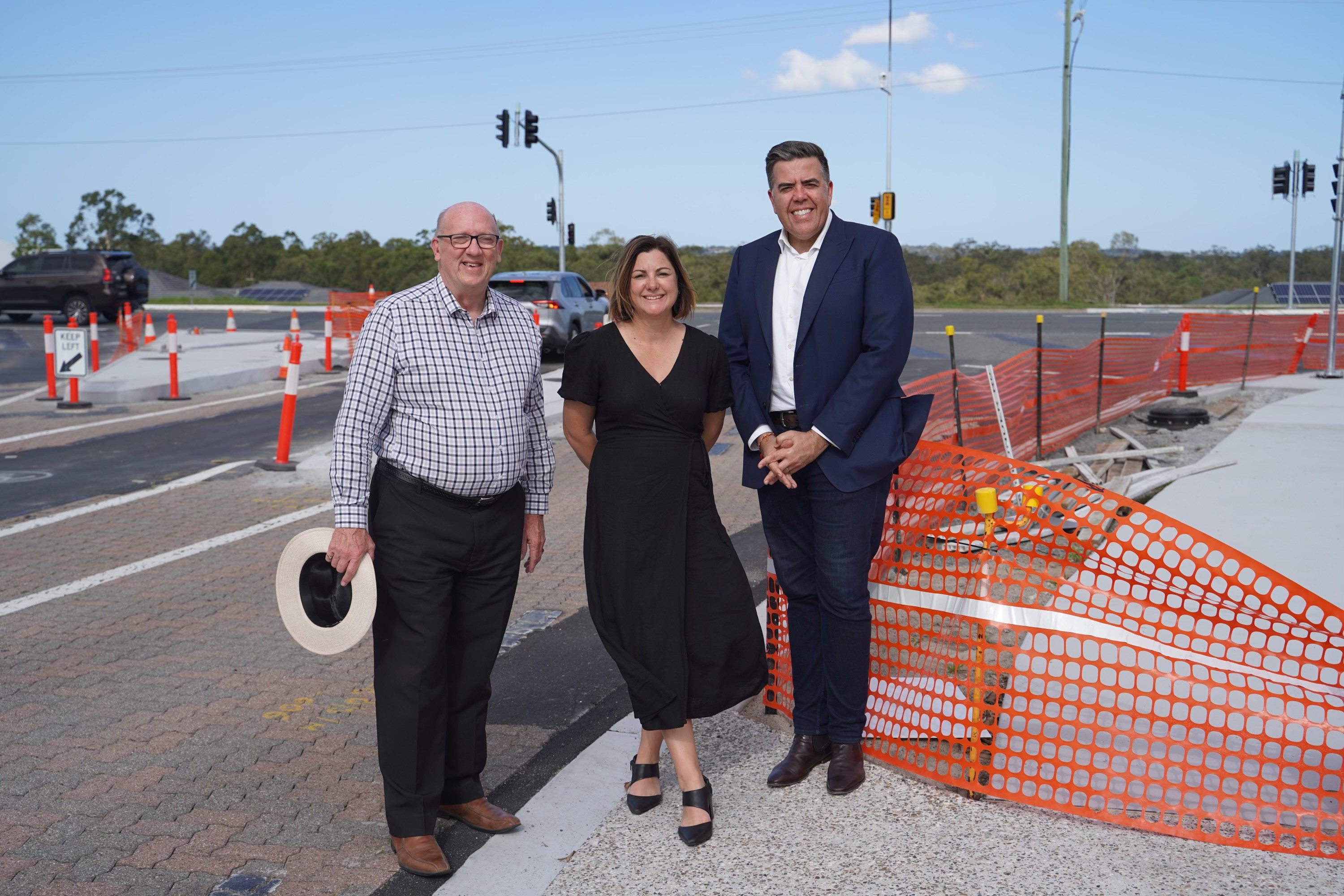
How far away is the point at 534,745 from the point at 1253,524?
5.08 meters

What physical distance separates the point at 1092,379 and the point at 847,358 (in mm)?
10763

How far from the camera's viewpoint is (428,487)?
3369 millimetres

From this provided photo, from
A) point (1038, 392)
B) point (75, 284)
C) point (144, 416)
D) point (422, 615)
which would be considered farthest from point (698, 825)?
point (75, 284)

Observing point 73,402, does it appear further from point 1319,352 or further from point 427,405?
point 1319,352

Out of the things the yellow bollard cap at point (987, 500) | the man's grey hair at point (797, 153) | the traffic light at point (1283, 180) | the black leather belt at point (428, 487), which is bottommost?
the yellow bollard cap at point (987, 500)

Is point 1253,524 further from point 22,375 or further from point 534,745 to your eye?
point 22,375

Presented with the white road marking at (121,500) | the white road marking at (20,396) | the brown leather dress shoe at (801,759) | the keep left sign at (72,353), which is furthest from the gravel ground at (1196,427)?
the white road marking at (20,396)

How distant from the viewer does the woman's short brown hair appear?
3.57 m

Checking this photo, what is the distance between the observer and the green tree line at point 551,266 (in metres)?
54.6

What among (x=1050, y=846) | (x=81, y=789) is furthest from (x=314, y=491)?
(x=1050, y=846)

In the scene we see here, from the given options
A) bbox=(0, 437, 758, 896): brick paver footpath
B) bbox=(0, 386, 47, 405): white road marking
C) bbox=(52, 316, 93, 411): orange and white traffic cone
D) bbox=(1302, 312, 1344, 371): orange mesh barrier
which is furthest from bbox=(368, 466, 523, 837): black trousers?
bbox=(1302, 312, 1344, 371): orange mesh barrier

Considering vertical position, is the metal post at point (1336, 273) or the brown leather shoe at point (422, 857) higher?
the metal post at point (1336, 273)

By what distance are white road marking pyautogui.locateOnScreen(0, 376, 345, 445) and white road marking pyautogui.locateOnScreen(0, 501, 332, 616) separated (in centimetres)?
543

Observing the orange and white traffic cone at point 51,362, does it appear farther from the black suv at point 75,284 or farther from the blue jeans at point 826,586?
the black suv at point 75,284
